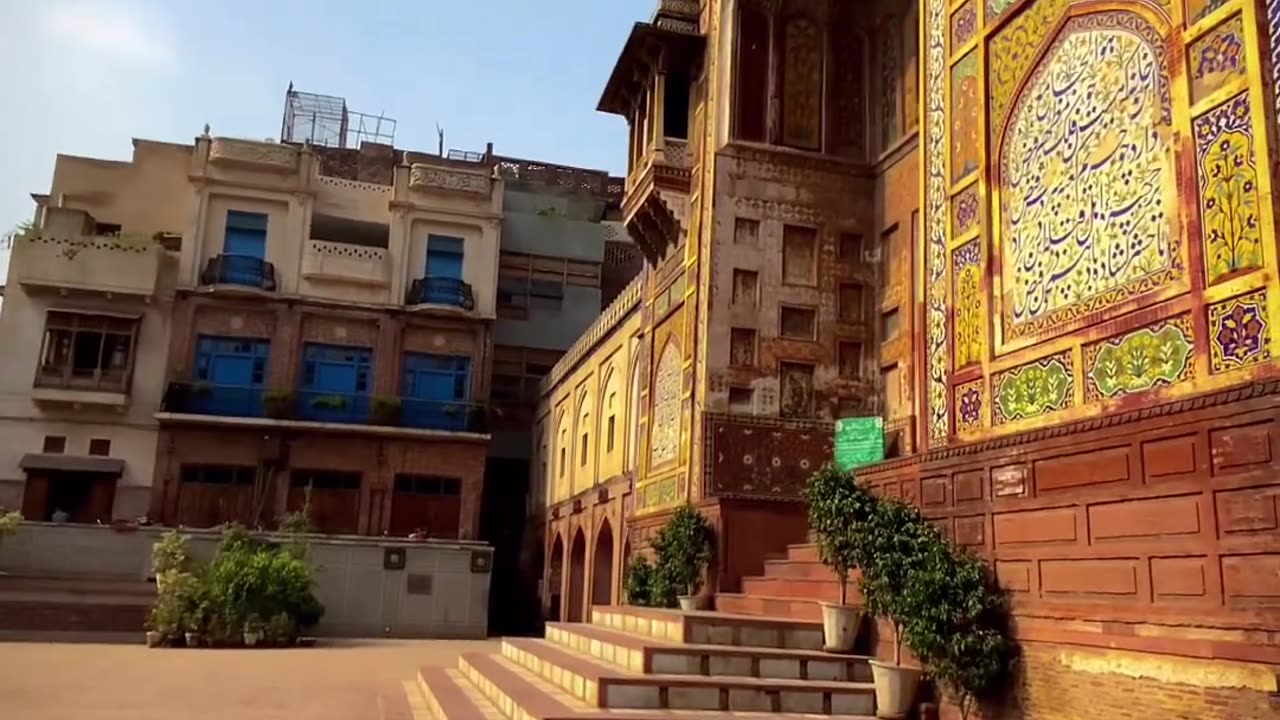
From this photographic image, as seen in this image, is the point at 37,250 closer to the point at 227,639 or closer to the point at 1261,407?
the point at 227,639

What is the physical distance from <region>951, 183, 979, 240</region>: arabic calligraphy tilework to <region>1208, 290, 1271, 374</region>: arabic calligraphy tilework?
8.08ft

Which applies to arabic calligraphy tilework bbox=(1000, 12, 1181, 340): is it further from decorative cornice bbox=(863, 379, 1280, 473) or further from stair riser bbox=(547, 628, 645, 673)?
stair riser bbox=(547, 628, 645, 673)

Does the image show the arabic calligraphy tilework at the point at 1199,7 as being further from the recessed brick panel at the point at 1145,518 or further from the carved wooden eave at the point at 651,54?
the carved wooden eave at the point at 651,54

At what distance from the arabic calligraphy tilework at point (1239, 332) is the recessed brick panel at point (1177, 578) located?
100cm

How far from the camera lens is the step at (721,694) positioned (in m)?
6.91

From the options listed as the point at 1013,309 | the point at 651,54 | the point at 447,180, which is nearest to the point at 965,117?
the point at 1013,309

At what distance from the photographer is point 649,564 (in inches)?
494

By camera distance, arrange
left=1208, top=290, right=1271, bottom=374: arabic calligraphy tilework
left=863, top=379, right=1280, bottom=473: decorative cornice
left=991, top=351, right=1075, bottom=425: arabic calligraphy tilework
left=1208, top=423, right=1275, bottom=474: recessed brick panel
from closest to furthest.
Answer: left=1208, top=423, right=1275, bottom=474: recessed brick panel < left=863, top=379, right=1280, bottom=473: decorative cornice < left=1208, top=290, right=1271, bottom=374: arabic calligraphy tilework < left=991, top=351, right=1075, bottom=425: arabic calligraphy tilework

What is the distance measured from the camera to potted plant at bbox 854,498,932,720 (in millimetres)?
6809

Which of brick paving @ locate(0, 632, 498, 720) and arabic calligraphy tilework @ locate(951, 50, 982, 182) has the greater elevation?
arabic calligraphy tilework @ locate(951, 50, 982, 182)

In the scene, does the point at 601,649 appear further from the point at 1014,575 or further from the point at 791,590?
the point at 1014,575

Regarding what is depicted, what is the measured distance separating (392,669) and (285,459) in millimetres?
14757

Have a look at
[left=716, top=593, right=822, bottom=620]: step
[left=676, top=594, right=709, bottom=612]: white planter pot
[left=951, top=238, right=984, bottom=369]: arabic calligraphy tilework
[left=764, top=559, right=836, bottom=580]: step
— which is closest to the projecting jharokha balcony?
[left=676, top=594, right=709, bottom=612]: white planter pot

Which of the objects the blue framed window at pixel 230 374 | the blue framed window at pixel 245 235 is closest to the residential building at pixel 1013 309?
the blue framed window at pixel 230 374
